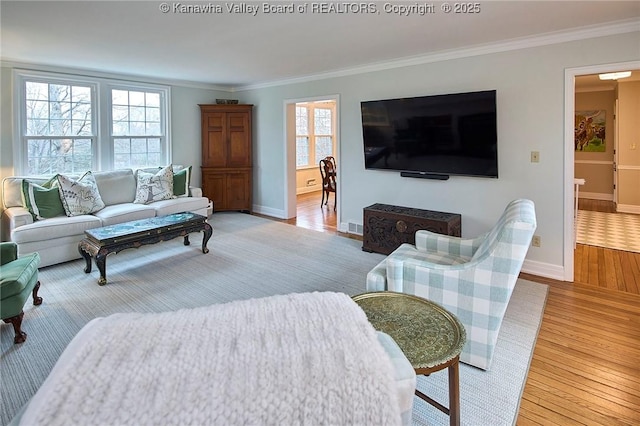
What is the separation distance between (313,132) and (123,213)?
5.81 metres

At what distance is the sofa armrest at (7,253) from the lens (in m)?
2.81

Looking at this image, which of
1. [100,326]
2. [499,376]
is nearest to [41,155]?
[100,326]

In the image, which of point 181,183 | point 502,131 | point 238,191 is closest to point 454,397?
point 502,131

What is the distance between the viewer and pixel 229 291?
11.1 feet

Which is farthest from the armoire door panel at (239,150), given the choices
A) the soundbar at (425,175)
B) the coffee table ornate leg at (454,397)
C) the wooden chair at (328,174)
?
the coffee table ornate leg at (454,397)

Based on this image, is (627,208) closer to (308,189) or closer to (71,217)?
(308,189)

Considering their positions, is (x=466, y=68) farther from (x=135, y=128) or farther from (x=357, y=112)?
(x=135, y=128)

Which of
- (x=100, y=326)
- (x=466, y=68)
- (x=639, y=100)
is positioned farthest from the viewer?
(x=639, y=100)

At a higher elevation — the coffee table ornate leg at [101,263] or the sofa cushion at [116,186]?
the sofa cushion at [116,186]

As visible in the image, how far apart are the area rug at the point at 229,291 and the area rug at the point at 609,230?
2.11 metres

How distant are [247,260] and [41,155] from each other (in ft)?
11.0

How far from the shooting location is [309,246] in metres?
4.80

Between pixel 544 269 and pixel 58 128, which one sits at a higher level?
pixel 58 128

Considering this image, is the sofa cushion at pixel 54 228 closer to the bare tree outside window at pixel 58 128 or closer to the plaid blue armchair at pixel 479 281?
the bare tree outside window at pixel 58 128
